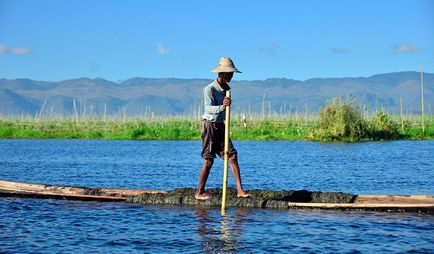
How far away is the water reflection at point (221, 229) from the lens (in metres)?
8.64

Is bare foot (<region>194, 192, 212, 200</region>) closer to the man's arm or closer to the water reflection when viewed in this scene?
the water reflection

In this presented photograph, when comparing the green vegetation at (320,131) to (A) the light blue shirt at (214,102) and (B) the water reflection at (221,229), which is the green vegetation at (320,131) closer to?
(A) the light blue shirt at (214,102)

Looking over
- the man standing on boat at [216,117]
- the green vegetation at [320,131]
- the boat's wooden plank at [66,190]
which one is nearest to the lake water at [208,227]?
the boat's wooden plank at [66,190]

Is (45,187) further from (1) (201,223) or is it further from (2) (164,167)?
(2) (164,167)

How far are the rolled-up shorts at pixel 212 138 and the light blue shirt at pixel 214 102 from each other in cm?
9

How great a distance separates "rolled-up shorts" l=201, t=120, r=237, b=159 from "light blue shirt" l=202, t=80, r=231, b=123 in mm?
95

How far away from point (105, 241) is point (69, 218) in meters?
1.73

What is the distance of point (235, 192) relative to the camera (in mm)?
11531

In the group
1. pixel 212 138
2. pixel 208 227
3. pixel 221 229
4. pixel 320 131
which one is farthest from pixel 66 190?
pixel 320 131

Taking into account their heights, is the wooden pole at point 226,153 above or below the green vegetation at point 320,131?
below

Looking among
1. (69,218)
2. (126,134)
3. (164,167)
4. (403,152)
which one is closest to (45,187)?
(69,218)

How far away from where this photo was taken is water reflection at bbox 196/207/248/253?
340 inches

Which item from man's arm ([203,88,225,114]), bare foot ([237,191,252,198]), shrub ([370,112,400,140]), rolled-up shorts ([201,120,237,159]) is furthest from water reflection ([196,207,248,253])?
shrub ([370,112,400,140])

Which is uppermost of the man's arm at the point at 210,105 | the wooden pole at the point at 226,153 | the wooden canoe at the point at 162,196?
the man's arm at the point at 210,105
